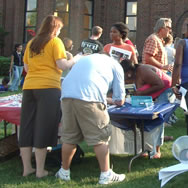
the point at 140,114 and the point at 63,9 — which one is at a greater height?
the point at 63,9

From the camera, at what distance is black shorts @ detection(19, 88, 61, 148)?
3.97m

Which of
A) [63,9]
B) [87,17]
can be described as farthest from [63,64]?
[87,17]

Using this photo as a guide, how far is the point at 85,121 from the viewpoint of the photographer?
3.63 metres

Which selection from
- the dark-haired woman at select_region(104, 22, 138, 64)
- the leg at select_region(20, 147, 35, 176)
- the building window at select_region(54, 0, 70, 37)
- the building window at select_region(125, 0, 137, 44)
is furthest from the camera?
the building window at select_region(125, 0, 137, 44)

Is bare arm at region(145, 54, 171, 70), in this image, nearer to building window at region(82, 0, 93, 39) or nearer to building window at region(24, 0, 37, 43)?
building window at region(82, 0, 93, 39)

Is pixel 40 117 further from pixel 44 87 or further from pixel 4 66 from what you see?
pixel 4 66

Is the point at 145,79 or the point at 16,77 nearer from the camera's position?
the point at 145,79

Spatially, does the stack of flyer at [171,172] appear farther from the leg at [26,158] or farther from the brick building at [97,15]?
the brick building at [97,15]

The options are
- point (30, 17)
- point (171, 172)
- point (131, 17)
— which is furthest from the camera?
point (30, 17)

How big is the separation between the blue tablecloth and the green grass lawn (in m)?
0.50

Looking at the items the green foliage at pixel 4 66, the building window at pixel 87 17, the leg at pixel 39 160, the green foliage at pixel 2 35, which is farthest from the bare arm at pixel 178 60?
the green foliage at pixel 2 35

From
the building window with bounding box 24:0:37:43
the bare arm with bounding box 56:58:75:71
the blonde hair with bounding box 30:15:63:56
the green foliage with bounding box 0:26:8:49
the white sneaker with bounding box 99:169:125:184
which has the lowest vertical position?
the white sneaker with bounding box 99:169:125:184

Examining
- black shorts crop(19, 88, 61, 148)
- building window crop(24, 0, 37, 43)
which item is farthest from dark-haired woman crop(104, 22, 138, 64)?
building window crop(24, 0, 37, 43)

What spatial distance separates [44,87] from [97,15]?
17584 mm
